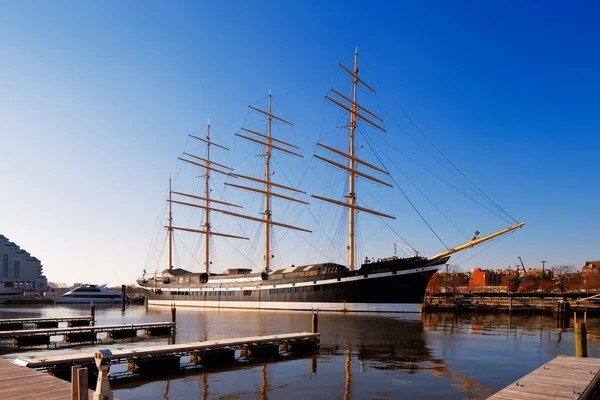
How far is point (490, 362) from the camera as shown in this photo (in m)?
21.2

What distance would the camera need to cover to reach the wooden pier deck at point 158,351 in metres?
16.3

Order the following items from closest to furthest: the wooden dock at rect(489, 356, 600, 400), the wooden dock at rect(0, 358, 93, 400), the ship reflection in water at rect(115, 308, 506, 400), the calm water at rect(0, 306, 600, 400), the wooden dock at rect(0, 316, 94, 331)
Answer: the wooden dock at rect(0, 358, 93, 400)
the wooden dock at rect(489, 356, 600, 400)
the ship reflection in water at rect(115, 308, 506, 400)
the calm water at rect(0, 306, 600, 400)
the wooden dock at rect(0, 316, 94, 331)

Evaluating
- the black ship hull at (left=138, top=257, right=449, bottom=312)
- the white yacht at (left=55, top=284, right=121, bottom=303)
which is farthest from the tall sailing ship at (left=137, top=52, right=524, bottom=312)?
the white yacht at (left=55, top=284, right=121, bottom=303)

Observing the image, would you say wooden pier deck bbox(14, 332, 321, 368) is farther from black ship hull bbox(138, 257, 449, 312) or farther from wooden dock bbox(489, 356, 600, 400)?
black ship hull bbox(138, 257, 449, 312)

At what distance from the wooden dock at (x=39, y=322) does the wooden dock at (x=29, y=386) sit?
27522mm

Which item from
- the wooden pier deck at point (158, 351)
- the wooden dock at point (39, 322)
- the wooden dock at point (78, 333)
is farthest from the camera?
the wooden dock at point (39, 322)

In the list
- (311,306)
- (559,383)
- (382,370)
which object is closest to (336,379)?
(382,370)

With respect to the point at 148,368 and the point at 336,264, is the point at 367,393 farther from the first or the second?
the point at 336,264

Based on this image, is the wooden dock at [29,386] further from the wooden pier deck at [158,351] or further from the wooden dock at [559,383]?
the wooden dock at [559,383]

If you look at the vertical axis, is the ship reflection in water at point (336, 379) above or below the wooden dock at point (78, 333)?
above

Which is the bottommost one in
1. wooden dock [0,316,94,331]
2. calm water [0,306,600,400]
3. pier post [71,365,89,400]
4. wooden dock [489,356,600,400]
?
wooden dock [0,316,94,331]

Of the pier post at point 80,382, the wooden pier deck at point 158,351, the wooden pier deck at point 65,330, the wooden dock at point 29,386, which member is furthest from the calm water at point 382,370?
the pier post at point 80,382

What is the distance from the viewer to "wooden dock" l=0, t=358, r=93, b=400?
10.8 meters

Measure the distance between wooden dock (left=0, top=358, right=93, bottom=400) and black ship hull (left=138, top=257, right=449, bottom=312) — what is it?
4385 centimetres
